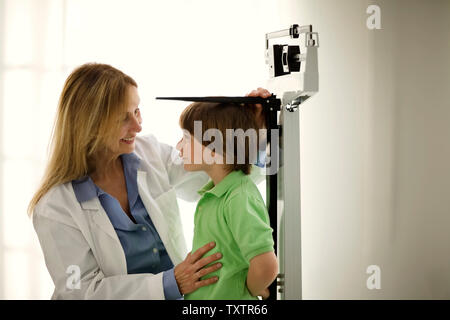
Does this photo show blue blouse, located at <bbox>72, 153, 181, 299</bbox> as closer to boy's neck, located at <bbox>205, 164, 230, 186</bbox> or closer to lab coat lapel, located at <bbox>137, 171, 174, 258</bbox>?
lab coat lapel, located at <bbox>137, 171, 174, 258</bbox>

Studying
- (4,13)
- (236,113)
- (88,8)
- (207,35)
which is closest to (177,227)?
(236,113)

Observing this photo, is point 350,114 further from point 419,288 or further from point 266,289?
point 266,289

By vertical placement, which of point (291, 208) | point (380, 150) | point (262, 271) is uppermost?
point (380, 150)

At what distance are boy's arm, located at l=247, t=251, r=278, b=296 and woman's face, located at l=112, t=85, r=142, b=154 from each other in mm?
413

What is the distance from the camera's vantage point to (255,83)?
1.59m

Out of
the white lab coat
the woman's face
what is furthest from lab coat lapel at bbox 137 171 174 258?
the woman's face

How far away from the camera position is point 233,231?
105 centimetres

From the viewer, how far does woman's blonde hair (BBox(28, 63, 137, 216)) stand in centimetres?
116

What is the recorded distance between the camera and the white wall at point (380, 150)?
59.3 inches

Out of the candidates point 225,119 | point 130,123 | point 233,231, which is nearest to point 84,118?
point 130,123

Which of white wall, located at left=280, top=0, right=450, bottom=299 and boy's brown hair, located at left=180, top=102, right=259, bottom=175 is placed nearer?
boy's brown hair, located at left=180, top=102, right=259, bottom=175

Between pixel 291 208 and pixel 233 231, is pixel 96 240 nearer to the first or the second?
pixel 233 231

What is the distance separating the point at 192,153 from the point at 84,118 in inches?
10.9

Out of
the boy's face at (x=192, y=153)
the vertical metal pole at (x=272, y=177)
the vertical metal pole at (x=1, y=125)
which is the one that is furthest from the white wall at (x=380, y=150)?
the vertical metal pole at (x=1, y=125)
